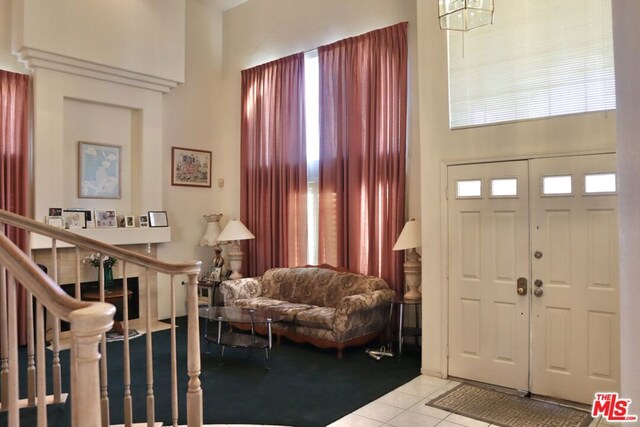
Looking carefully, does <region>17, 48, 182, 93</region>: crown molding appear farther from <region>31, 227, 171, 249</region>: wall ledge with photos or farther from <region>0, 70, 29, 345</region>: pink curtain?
<region>31, 227, 171, 249</region>: wall ledge with photos

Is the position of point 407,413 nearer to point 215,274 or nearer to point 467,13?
point 467,13

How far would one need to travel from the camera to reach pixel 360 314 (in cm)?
532

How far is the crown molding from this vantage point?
5844mm

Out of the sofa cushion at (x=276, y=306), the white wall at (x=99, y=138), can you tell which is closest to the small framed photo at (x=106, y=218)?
the white wall at (x=99, y=138)

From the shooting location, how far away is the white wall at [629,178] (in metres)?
2.01

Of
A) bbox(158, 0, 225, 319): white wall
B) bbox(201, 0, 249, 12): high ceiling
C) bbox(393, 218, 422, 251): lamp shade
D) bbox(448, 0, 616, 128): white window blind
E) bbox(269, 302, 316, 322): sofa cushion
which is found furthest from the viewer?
bbox(201, 0, 249, 12): high ceiling

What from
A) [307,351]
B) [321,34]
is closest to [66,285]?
[307,351]

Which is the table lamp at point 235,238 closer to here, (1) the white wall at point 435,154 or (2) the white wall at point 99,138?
(2) the white wall at point 99,138

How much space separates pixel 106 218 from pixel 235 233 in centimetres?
171

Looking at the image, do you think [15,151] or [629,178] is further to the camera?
[15,151]

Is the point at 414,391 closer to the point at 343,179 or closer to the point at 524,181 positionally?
the point at 524,181

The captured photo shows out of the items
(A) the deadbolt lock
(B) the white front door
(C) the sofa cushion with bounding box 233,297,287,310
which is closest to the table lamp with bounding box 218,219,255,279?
(C) the sofa cushion with bounding box 233,297,287,310

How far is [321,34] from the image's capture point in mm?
6691

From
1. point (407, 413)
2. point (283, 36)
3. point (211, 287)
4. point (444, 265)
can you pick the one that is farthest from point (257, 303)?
point (283, 36)
